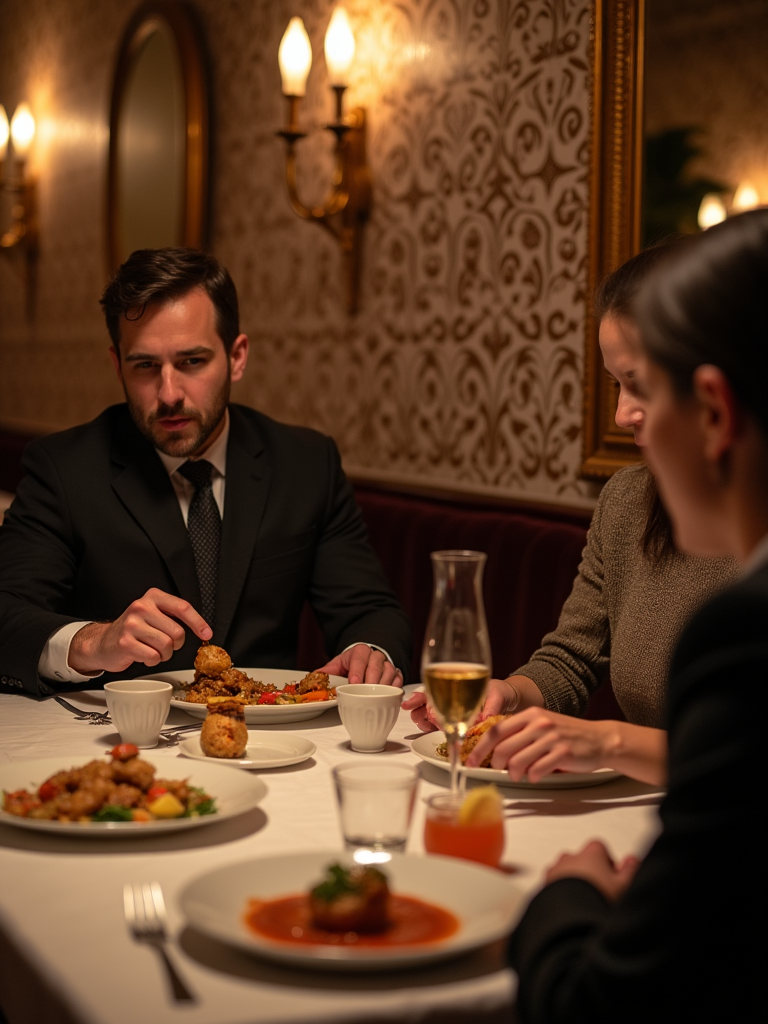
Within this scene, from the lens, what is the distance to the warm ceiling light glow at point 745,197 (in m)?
2.46

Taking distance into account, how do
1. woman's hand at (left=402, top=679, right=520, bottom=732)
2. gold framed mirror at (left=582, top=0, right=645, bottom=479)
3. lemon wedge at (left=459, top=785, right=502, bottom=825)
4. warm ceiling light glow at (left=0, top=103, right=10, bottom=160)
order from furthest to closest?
warm ceiling light glow at (left=0, top=103, right=10, bottom=160) < gold framed mirror at (left=582, top=0, right=645, bottom=479) < woman's hand at (left=402, top=679, right=520, bottom=732) < lemon wedge at (left=459, top=785, right=502, bottom=825)

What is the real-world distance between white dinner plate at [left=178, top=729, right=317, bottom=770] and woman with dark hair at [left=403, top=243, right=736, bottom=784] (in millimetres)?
196

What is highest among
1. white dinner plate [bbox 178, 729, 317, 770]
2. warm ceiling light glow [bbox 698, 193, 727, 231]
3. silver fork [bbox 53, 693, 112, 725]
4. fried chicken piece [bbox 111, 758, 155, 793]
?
warm ceiling light glow [bbox 698, 193, 727, 231]

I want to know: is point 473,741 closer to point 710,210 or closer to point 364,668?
point 364,668

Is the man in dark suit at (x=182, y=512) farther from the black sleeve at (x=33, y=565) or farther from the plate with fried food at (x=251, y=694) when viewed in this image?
the plate with fried food at (x=251, y=694)

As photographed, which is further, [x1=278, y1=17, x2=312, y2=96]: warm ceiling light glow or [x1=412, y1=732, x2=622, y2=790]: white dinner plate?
[x1=278, y1=17, x2=312, y2=96]: warm ceiling light glow

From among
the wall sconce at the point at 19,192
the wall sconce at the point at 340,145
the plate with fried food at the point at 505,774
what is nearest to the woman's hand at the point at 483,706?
the plate with fried food at the point at 505,774

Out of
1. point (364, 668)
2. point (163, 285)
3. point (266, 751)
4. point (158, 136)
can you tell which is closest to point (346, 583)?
point (364, 668)

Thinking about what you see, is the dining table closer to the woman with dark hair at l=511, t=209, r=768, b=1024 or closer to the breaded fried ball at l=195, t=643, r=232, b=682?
the woman with dark hair at l=511, t=209, r=768, b=1024

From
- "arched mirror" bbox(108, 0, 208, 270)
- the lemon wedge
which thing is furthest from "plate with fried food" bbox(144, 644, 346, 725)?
"arched mirror" bbox(108, 0, 208, 270)

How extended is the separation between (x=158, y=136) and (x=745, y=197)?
319 centimetres

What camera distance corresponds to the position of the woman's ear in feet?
3.14

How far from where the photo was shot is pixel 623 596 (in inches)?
83.9

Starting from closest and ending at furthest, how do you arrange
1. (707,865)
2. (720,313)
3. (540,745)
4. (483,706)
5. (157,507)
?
1. (707,865)
2. (720,313)
3. (540,745)
4. (483,706)
5. (157,507)
